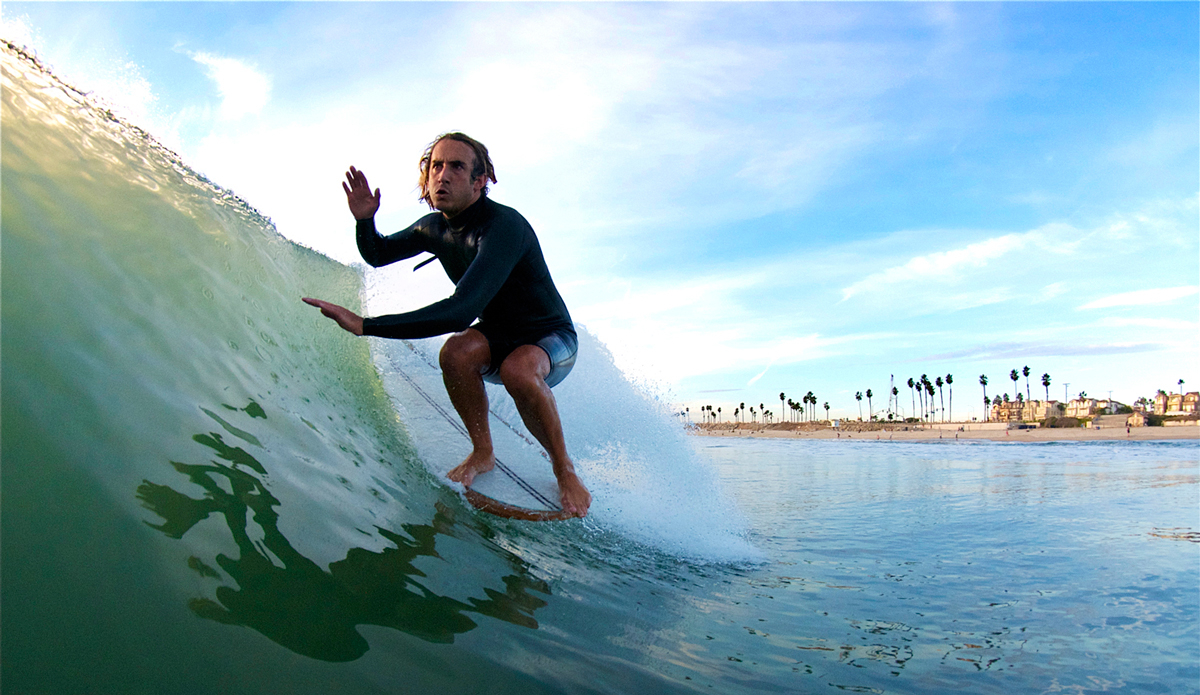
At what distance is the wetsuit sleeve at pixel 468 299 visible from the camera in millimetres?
2268

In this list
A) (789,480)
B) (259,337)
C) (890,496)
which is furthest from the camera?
(789,480)

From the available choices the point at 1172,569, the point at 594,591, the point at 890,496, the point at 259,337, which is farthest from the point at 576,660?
the point at 890,496

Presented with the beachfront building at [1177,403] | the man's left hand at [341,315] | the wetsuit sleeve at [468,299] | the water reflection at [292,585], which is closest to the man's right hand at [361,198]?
the wetsuit sleeve at [468,299]

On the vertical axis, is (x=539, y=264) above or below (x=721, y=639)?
above

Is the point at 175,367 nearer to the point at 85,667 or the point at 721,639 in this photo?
the point at 85,667

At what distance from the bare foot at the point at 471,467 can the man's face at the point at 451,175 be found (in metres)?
1.32

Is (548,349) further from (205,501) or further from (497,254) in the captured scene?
(205,501)

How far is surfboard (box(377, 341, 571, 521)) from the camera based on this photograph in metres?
3.15

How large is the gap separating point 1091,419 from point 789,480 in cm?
8569

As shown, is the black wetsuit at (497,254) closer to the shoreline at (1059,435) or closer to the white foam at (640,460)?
the white foam at (640,460)

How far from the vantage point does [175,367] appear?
233cm

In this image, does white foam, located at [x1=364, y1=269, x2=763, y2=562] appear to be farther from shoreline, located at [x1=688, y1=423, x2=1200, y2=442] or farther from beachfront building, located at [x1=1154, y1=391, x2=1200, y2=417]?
beachfront building, located at [x1=1154, y1=391, x2=1200, y2=417]

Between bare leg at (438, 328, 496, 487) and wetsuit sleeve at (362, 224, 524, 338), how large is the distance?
60 cm

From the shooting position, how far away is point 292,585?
5.35 feet
